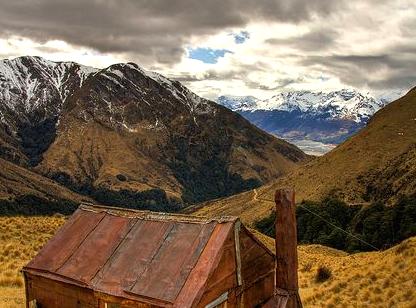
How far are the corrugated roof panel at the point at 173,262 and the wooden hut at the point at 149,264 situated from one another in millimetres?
22

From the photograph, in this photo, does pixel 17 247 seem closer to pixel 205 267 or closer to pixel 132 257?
pixel 132 257

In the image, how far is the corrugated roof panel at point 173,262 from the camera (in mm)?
9852

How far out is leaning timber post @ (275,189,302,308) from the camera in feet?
34.6

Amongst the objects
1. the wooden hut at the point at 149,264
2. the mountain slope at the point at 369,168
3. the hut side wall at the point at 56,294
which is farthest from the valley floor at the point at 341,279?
the mountain slope at the point at 369,168

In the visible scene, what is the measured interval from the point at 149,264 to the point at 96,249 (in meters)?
1.88

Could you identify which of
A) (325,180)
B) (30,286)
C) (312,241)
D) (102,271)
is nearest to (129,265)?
(102,271)

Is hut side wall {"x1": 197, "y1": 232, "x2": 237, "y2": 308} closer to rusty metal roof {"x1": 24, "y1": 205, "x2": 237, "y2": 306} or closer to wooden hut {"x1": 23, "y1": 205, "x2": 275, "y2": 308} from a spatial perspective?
wooden hut {"x1": 23, "y1": 205, "x2": 275, "y2": 308}

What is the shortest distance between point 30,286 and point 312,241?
80878 mm

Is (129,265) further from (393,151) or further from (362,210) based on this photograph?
(393,151)

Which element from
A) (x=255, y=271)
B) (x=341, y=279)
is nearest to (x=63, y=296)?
(x=255, y=271)

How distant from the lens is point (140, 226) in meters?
11.8

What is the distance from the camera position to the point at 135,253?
1103 centimetres

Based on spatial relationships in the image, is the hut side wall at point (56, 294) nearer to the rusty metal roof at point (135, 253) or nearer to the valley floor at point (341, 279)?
the rusty metal roof at point (135, 253)

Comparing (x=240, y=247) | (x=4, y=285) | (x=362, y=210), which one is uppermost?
(x=362, y=210)
